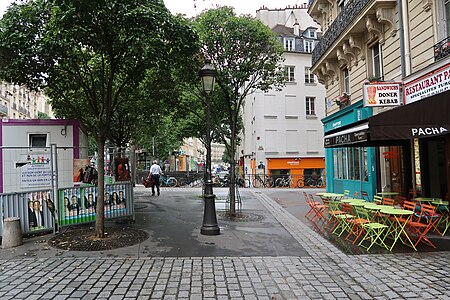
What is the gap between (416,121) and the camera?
6.61 metres

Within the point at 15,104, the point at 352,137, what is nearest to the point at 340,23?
the point at 352,137

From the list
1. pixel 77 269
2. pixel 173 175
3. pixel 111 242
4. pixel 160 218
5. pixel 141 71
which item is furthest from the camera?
pixel 173 175

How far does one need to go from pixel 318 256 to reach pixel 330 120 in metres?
10.2

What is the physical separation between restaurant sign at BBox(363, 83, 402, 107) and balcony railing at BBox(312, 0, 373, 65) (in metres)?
3.10

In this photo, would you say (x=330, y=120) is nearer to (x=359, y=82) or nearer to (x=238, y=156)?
(x=359, y=82)

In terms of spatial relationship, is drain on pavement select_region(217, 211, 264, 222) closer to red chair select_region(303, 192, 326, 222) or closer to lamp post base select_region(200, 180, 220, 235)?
red chair select_region(303, 192, 326, 222)

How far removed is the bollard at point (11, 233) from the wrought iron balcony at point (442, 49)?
33.2ft

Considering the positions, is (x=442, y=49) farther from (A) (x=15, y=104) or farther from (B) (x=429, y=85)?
(A) (x=15, y=104)

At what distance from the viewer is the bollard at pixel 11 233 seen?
6.57 meters

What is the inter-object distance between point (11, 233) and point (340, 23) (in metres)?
12.6

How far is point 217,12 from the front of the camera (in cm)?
1009

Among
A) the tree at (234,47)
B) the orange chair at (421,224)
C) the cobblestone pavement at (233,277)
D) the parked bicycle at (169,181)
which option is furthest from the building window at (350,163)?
the parked bicycle at (169,181)

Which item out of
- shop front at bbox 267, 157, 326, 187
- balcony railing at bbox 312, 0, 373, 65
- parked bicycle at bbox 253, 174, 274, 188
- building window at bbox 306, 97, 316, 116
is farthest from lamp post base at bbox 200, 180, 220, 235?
building window at bbox 306, 97, 316, 116

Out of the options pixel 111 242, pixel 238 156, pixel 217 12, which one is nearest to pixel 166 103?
pixel 217 12
